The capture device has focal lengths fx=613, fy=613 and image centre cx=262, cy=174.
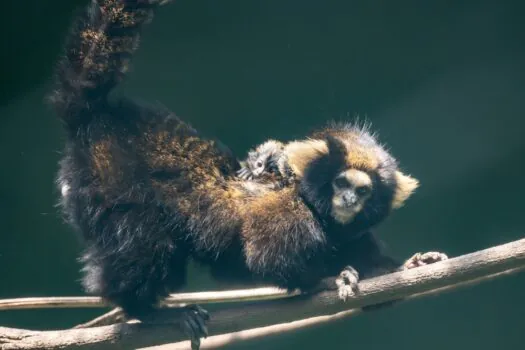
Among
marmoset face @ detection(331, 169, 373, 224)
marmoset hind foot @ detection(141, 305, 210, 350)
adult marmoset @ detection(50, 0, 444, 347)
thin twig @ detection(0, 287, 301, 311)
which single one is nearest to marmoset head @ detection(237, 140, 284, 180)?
adult marmoset @ detection(50, 0, 444, 347)

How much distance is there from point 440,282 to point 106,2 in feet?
9.31

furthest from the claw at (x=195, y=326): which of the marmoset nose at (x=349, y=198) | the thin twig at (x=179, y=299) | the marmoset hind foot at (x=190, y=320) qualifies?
the marmoset nose at (x=349, y=198)

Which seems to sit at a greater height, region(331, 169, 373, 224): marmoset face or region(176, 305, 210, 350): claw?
region(331, 169, 373, 224): marmoset face

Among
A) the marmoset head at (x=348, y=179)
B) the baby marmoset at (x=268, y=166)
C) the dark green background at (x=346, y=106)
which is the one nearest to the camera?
the marmoset head at (x=348, y=179)

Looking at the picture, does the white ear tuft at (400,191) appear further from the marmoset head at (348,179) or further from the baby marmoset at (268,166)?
the baby marmoset at (268,166)

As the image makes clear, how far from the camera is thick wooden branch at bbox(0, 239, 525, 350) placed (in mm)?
3812

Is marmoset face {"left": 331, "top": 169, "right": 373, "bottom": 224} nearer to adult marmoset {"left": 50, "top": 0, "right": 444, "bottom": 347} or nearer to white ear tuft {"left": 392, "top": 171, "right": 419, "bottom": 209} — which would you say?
adult marmoset {"left": 50, "top": 0, "right": 444, "bottom": 347}

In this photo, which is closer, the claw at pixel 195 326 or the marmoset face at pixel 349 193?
the claw at pixel 195 326

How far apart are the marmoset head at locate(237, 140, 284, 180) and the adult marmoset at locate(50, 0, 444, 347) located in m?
0.14

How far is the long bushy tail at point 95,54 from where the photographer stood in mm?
4082

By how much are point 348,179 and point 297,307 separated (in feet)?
3.52

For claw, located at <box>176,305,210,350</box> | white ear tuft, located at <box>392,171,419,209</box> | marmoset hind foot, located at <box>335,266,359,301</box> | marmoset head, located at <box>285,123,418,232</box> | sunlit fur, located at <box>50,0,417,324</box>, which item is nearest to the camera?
marmoset hind foot, located at <box>335,266,359,301</box>

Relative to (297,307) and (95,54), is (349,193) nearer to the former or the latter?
(297,307)

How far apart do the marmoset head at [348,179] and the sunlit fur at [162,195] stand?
0.4 inches
